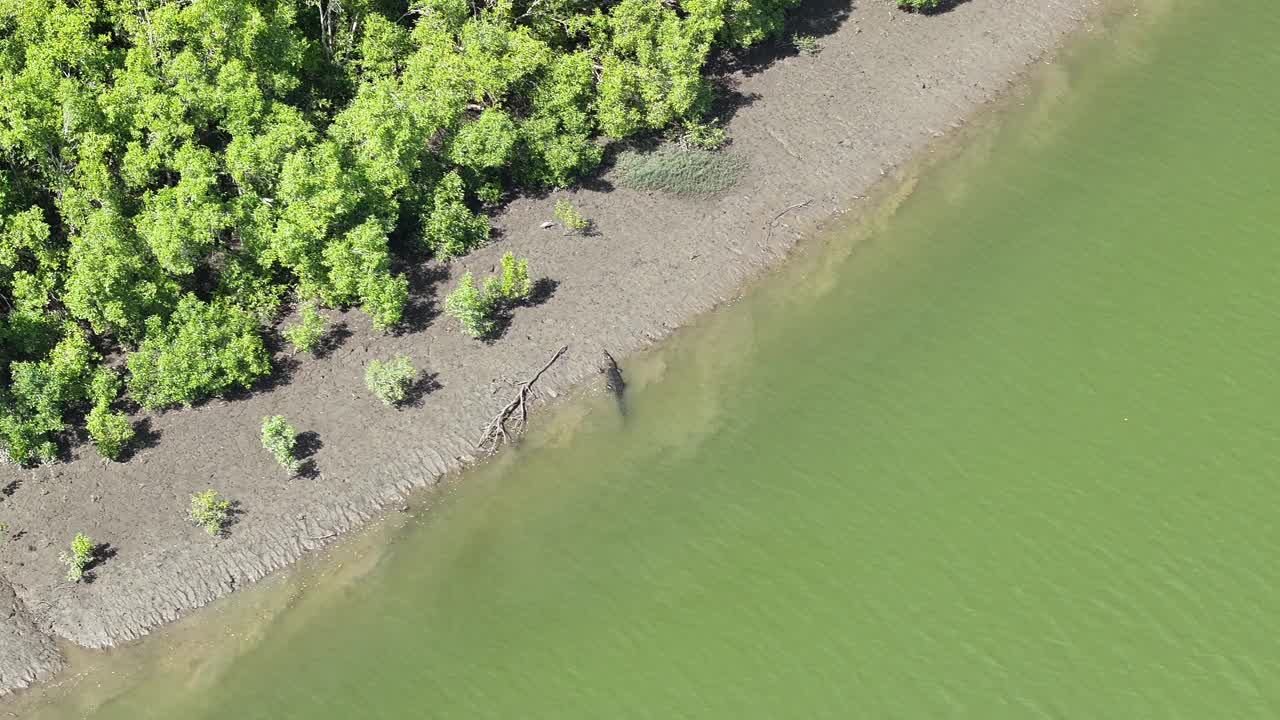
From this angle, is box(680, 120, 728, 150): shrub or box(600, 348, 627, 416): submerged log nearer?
box(600, 348, 627, 416): submerged log

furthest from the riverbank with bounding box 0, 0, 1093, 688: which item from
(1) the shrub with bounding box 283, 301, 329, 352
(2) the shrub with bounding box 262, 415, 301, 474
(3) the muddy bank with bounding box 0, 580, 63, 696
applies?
(1) the shrub with bounding box 283, 301, 329, 352

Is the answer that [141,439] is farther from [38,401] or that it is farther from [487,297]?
[487,297]

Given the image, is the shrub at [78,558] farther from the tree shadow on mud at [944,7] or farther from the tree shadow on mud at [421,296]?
the tree shadow on mud at [944,7]

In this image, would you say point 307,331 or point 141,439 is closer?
point 141,439

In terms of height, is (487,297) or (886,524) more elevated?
(487,297)

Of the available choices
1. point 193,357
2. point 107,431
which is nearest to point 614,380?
point 193,357

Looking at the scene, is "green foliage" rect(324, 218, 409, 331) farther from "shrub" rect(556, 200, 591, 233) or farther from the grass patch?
the grass patch

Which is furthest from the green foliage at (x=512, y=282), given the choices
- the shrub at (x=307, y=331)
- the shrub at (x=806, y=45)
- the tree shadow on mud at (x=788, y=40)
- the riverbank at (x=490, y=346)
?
the shrub at (x=806, y=45)
